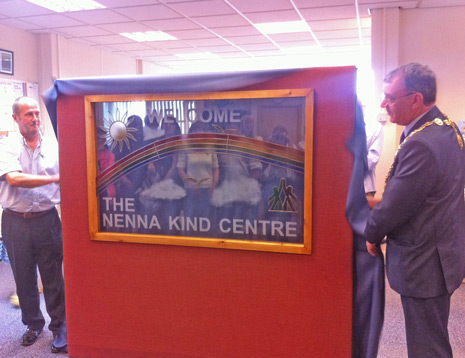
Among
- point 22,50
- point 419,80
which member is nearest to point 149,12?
point 22,50

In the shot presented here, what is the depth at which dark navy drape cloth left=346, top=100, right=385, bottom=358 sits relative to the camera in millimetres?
1846

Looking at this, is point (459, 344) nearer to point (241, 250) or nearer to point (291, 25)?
point (241, 250)

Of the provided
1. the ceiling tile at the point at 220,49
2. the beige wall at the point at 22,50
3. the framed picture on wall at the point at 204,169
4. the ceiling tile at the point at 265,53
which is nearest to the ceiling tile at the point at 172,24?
the ceiling tile at the point at 220,49

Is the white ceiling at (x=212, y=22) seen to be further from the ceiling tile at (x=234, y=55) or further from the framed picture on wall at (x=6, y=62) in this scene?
the framed picture on wall at (x=6, y=62)

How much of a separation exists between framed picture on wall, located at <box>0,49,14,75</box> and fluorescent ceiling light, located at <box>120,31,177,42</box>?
1621 millimetres

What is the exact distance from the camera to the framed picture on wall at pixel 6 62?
6016 mm

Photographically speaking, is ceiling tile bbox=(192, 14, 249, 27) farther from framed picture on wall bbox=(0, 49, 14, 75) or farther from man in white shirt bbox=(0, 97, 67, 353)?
man in white shirt bbox=(0, 97, 67, 353)

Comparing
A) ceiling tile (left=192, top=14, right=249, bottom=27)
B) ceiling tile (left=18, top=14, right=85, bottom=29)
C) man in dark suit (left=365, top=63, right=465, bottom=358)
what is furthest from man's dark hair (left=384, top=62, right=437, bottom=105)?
ceiling tile (left=18, top=14, right=85, bottom=29)

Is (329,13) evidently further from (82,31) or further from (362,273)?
(362,273)

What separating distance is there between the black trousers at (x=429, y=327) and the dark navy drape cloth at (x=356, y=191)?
0.14m

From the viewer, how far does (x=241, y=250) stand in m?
2.02

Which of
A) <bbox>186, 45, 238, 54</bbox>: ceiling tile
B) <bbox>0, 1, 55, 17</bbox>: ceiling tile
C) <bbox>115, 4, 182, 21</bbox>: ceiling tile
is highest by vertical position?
<bbox>186, 45, 238, 54</bbox>: ceiling tile

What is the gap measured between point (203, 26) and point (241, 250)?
4972 millimetres

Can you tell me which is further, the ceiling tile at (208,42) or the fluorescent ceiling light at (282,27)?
the ceiling tile at (208,42)
